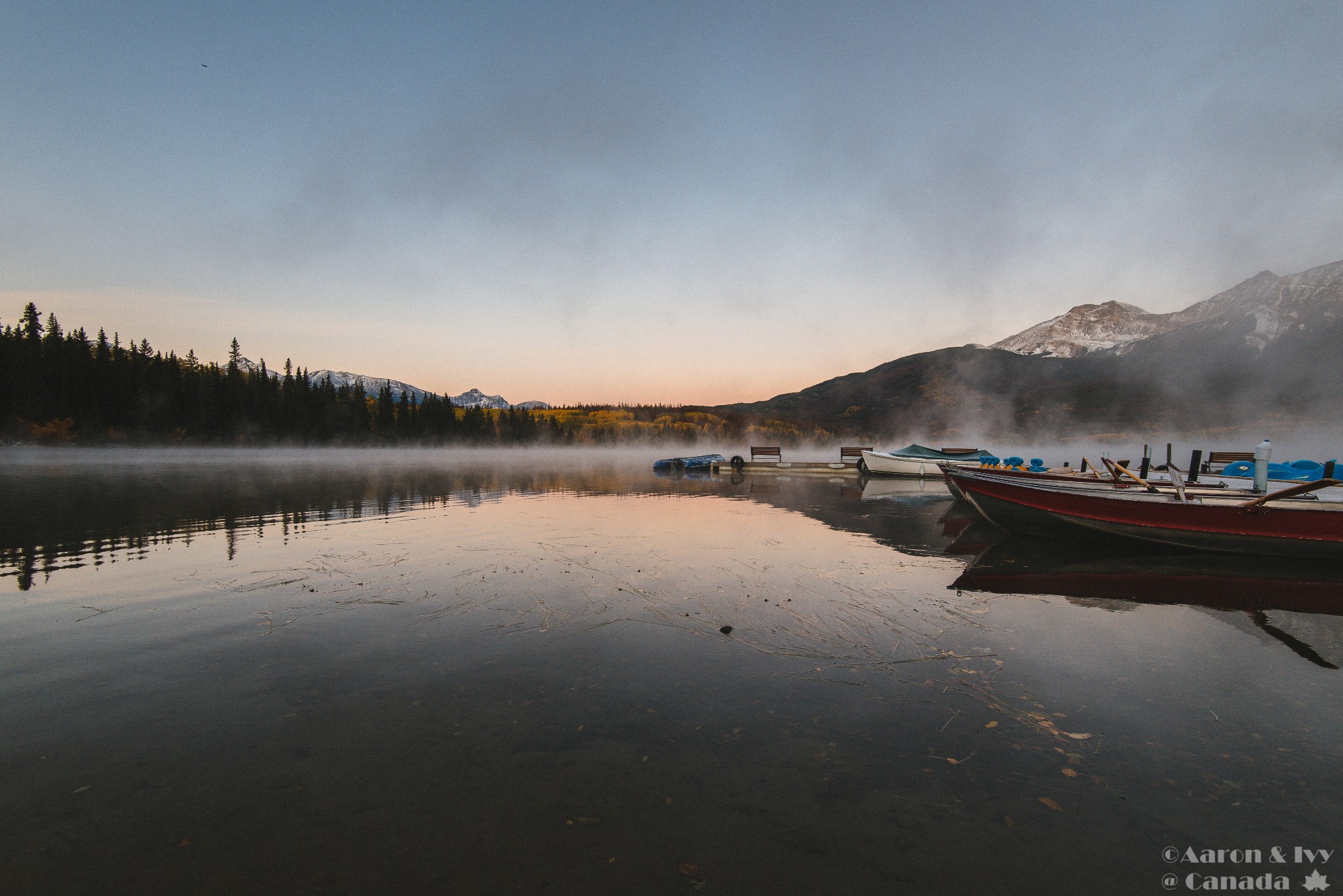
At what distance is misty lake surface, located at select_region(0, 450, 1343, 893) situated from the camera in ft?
11.0

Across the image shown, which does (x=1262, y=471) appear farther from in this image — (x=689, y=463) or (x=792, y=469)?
(x=689, y=463)

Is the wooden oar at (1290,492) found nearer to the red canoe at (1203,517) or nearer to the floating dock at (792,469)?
the red canoe at (1203,517)

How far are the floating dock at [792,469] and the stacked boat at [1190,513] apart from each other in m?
29.5

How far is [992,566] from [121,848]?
46.2ft

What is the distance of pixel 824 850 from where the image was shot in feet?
11.1

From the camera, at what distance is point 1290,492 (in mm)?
12039

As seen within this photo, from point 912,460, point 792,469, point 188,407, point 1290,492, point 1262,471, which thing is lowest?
point 792,469

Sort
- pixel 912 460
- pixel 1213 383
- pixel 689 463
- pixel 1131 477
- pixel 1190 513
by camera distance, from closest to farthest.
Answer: pixel 1190 513 < pixel 1131 477 < pixel 912 460 < pixel 689 463 < pixel 1213 383

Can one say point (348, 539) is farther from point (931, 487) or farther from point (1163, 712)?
point (931, 487)

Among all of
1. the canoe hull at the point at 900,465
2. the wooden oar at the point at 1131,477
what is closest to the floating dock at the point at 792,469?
the canoe hull at the point at 900,465

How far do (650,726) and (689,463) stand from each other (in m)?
46.6

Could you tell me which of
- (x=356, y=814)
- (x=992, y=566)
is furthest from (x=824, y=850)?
(x=992, y=566)

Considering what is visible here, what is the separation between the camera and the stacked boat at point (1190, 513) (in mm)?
12344

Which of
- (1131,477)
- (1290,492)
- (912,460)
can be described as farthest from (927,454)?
(1290,492)
